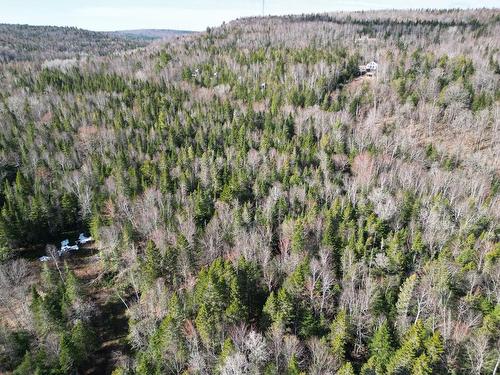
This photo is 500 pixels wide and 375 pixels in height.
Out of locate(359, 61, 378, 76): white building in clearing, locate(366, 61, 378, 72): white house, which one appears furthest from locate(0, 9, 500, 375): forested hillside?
locate(359, 61, 378, 76): white building in clearing

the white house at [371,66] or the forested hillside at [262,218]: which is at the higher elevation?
the white house at [371,66]

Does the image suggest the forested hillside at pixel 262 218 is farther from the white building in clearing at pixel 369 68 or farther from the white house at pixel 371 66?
the white building in clearing at pixel 369 68

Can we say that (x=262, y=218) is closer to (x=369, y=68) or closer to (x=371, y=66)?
(x=371, y=66)

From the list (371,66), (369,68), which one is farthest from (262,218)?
(369,68)

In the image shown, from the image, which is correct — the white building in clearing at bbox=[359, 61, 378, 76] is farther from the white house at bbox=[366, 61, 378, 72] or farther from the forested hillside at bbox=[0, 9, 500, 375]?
the forested hillside at bbox=[0, 9, 500, 375]

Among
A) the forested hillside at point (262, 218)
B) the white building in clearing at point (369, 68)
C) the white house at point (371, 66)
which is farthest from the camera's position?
the white house at point (371, 66)

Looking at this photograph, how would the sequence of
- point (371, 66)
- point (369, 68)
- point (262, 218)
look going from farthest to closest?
point (369, 68) → point (371, 66) → point (262, 218)

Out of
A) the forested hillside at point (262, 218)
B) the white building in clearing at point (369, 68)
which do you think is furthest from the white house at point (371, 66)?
the forested hillside at point (262, 218)

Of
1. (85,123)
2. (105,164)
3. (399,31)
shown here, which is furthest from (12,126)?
(399,31)
